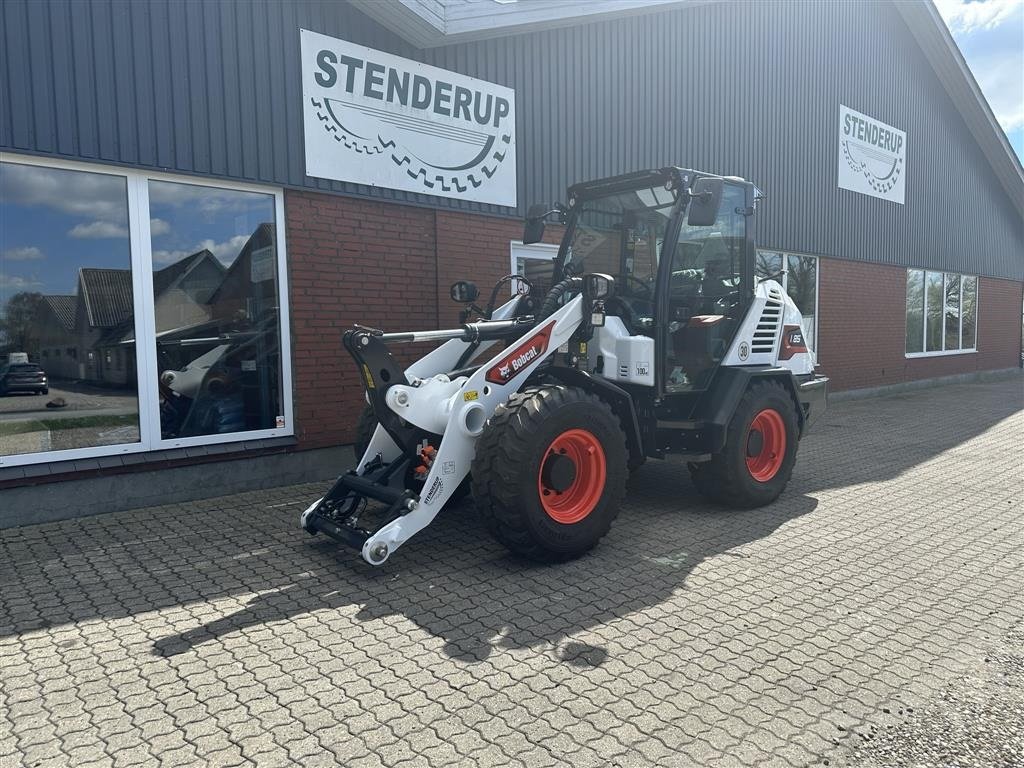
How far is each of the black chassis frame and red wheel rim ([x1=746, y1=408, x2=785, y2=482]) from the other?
1.15 feet

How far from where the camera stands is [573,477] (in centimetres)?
472

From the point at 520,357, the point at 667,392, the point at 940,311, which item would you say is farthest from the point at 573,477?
the point at 940,311

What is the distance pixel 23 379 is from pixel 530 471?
4.16 meters

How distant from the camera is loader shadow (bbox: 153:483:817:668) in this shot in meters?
3.71

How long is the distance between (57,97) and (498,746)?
562 centimetres

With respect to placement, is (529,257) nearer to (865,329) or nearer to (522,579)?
(522,579)

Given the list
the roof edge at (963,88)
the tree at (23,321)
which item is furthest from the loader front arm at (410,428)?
the roof edge at (963,88)

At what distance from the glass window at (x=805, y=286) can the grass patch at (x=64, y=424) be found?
10.9 metres

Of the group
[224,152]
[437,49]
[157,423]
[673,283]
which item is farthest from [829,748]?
[437,49]

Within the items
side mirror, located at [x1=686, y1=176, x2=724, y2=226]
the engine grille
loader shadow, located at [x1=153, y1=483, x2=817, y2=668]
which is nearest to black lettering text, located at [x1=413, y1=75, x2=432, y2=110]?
side mirror, located at [x1=686, y1=176, x2=724, y2=226]

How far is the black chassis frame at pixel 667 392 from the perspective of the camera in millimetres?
5328

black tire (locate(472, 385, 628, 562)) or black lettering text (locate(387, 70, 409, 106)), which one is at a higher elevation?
black lettering text (locate(387, 70, 409, 106))

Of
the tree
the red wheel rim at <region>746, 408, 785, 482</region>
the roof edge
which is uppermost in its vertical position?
the roof edge

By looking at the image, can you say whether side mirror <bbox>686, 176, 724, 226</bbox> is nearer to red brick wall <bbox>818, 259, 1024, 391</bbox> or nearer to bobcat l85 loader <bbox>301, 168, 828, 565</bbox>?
bobcat l85 loader <bbox>301, 168, 828, 565</bbox>
